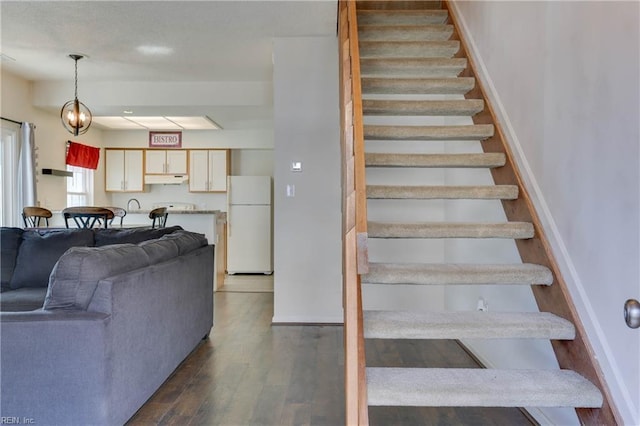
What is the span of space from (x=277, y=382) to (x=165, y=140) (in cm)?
600

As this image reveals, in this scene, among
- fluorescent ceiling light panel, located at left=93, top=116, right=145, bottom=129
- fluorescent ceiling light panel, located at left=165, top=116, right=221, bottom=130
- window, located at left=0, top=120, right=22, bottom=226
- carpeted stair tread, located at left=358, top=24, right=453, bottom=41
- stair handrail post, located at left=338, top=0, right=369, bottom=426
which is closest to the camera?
stair handrail post, located at left=338, top=0, right=369, bottom=426

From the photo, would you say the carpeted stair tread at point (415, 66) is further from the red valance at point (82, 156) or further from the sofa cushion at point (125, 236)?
the red valance at point (82, 156)

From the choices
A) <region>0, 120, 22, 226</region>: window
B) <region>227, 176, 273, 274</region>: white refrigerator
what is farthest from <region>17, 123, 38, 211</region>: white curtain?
<region>227, 176, 273, 274</region>: white refrigerator

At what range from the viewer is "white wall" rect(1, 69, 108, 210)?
204 inches

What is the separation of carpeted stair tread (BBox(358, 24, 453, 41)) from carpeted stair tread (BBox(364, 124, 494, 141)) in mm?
1464

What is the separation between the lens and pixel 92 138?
23.7ft

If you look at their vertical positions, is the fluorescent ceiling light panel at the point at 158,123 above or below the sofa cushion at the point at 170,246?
above

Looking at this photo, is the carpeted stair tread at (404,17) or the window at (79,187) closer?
the carpeted stair tread at (404,17)

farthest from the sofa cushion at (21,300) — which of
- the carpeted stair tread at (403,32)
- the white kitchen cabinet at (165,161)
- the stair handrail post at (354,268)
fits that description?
the white kitchen cabinet at (165,161)

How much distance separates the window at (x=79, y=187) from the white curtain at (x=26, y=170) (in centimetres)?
132

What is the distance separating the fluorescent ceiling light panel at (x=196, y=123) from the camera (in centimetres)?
632

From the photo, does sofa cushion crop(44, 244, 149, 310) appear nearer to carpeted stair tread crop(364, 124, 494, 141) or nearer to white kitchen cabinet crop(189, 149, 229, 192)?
carpeted stair tread crop(364, 124, 494, 141)

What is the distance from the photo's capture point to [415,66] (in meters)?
3.41

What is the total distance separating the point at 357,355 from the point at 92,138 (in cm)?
705
